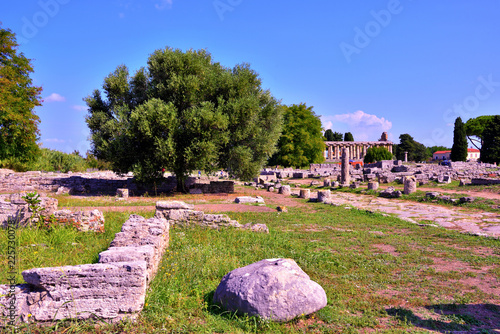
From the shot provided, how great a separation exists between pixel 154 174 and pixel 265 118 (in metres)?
8.85

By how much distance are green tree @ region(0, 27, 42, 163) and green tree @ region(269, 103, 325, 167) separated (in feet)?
110

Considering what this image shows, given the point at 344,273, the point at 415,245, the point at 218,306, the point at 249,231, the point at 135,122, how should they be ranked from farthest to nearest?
the point at 135,122, the point at 249,231, the point at 415,245, the point at 344,273, the point at 218,306

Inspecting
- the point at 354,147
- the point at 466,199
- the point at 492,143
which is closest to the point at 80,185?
the point at 466,199

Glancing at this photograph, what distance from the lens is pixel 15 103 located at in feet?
81.5

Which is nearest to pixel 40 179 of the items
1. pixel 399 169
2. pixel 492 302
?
pixel 492 302

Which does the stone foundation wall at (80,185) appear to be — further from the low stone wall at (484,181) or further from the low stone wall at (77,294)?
the low stone wall at (484,181)

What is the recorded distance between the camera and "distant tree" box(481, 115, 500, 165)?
2055 inches

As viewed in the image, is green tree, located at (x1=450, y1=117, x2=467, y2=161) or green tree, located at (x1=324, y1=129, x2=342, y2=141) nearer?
green tree, located at (x1=450, y1=117, x2=467, y2=161)

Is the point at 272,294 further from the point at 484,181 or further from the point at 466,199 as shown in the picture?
the point at 484,181

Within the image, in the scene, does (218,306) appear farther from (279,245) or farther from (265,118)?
(265,118)

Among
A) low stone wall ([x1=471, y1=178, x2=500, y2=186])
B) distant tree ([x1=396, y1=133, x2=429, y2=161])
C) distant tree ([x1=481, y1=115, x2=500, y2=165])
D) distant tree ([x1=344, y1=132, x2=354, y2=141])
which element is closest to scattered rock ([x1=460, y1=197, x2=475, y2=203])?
low stone wall ([x1=471, y1=178, x2=500, y2=186])

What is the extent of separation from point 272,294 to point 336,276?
247 centimetres

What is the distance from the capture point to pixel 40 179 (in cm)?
2239

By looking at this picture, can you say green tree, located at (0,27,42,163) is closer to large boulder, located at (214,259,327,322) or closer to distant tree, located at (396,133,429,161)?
large boulder, located at (214,259,327,322)
